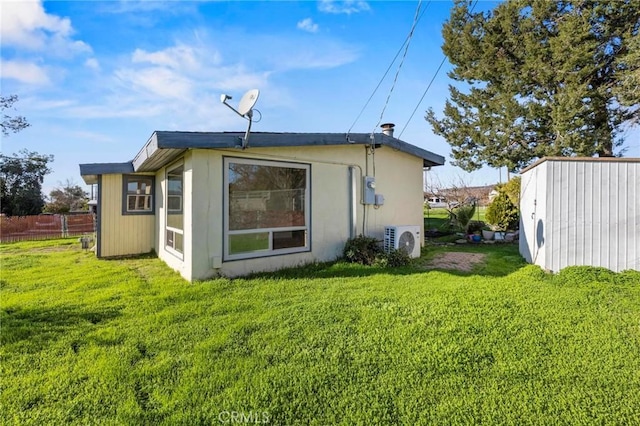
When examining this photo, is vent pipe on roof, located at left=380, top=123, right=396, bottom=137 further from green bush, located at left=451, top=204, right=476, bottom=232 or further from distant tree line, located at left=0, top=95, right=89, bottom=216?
distant tree line, located at left=0, top=95, right=89, bottom=216

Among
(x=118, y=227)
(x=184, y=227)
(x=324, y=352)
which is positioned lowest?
(x=324, y=352)

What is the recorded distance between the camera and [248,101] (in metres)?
5.25

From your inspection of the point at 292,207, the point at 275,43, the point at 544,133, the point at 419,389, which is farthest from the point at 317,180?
the point at 544,133

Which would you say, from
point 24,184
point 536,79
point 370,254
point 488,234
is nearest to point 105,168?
point 370,254

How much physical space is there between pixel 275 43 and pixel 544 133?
52.0 feet

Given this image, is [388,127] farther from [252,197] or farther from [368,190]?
[252,197]

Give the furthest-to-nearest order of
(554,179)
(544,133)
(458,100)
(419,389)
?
(458,100), (544,133), (554,179), (419,389)

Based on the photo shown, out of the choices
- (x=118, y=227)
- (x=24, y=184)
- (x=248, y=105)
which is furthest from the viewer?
(x=24, y=184)

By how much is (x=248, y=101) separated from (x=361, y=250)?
4.04 metres

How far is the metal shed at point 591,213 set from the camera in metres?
6.08

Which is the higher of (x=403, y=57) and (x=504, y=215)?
(x=403, y=57)

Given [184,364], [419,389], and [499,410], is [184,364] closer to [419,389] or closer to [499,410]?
[419,389]

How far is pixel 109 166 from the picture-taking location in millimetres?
8812

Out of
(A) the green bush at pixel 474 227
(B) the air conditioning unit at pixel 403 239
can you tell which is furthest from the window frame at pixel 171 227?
(A) the green bush at pixel 474 227
